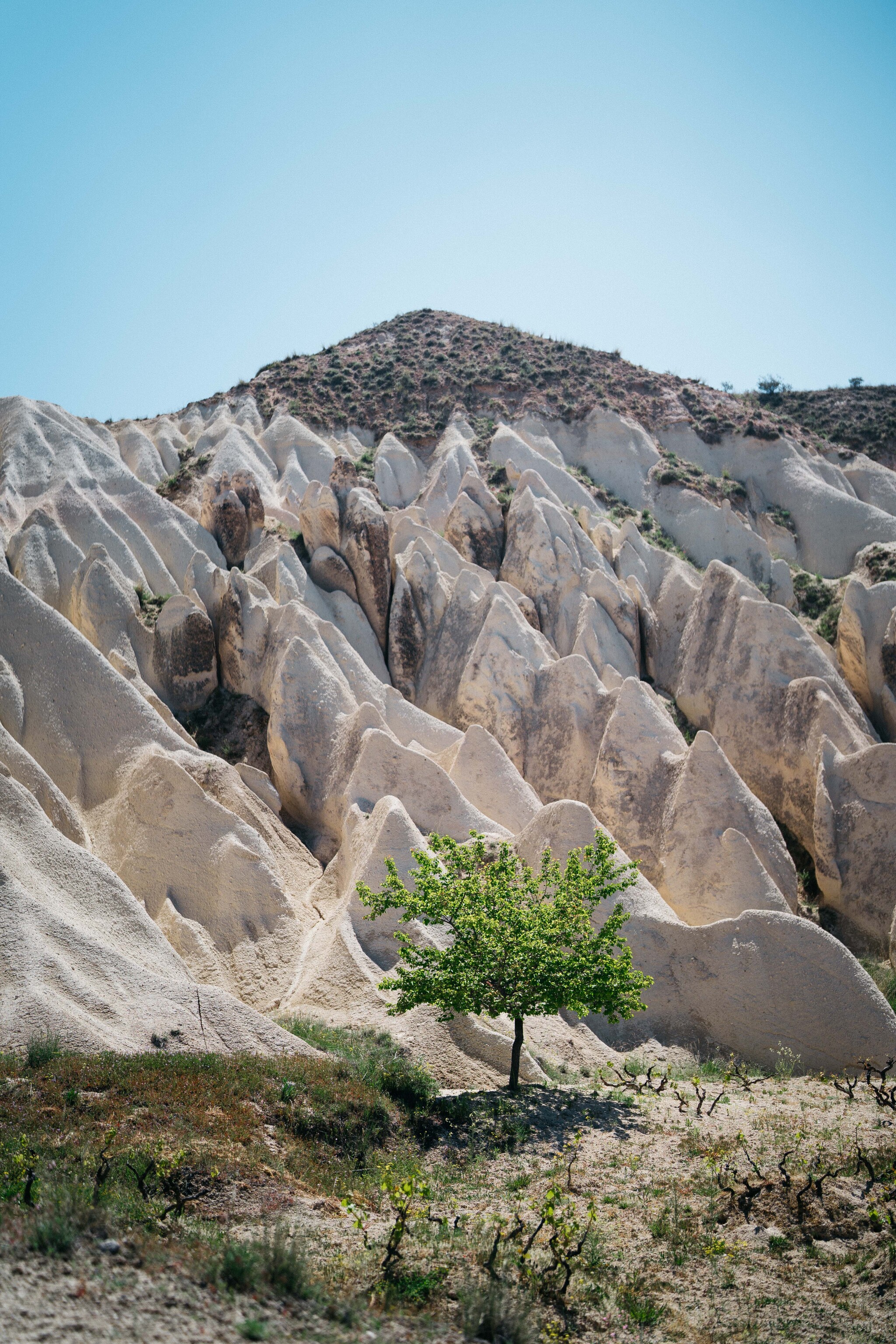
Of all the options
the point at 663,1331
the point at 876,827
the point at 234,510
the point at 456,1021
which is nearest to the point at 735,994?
the point at 456,1021

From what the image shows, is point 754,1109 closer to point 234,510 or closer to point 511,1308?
point 511,1308

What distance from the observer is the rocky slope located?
16828mm

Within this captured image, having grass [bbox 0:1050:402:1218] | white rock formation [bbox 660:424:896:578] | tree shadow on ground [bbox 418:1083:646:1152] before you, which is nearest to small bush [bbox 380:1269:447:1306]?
grass [bbox 0:1050:402:1218]

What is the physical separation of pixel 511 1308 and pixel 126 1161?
385cm

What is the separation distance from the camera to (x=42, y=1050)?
1093 cm

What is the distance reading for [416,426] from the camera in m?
48.8

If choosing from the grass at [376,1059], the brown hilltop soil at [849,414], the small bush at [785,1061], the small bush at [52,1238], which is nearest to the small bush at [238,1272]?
the small bush at [52,1238]

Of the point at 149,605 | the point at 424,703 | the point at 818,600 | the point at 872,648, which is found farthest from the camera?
the point at 818,600

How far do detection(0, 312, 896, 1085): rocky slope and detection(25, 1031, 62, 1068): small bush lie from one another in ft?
0.75

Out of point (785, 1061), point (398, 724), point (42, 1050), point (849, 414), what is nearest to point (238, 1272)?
point (42, 1050)

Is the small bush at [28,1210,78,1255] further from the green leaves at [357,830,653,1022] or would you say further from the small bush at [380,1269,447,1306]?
the green leaves at [357,830,653,1022]

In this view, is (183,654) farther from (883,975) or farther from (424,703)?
(883,975)

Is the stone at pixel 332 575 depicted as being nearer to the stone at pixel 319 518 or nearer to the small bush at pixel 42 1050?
the stone at pixel 319 518

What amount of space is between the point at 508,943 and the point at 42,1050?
20.0ft
